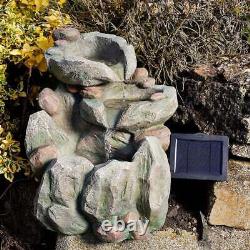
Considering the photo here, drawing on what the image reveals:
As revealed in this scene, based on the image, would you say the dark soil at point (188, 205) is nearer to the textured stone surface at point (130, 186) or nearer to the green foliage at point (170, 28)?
the textured stone surface at point (130, 186)

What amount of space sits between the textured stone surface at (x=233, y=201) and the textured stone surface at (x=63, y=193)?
0.61 meters

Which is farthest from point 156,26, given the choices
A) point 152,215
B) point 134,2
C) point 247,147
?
point 152,215

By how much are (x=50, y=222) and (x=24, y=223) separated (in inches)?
26.7

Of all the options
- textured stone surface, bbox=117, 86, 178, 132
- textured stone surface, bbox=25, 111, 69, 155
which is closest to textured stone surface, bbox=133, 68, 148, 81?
textured stone surface, bbox=117, 86, 178, 132

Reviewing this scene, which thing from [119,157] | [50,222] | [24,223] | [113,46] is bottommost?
[24,223]

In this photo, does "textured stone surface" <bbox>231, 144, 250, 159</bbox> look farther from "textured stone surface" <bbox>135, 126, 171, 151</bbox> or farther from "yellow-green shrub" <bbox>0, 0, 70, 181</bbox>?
"yellow-green shrub" <bbox>0, 0, 70, 181</bbox>

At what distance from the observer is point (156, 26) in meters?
Result: 2.66

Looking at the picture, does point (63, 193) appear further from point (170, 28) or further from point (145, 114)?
point (170, 28)

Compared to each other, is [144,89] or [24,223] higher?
[144,89]

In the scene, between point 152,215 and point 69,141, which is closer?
point 152,215

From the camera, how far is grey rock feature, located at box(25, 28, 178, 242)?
1946mm

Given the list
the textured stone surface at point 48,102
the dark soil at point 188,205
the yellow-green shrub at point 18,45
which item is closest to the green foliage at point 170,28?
the yellow-green shrub at point 18,45

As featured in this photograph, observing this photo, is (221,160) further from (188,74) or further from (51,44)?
(51,44)

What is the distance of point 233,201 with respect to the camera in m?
2.31
